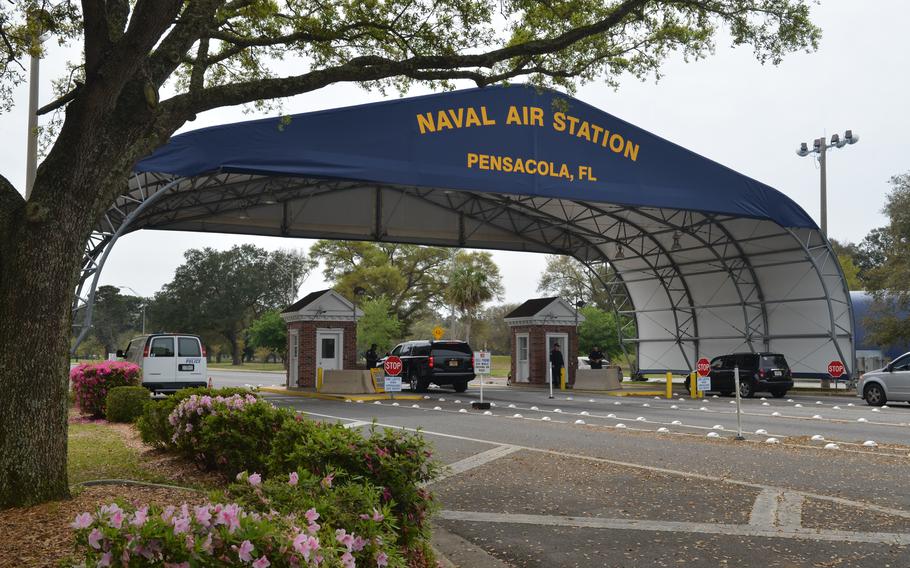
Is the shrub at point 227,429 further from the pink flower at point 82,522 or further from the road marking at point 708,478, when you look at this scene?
the pink flower at point 82,522

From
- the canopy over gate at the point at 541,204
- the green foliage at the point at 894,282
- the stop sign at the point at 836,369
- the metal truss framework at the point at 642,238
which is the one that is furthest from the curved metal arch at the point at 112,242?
the green foliage at the point at 894,282

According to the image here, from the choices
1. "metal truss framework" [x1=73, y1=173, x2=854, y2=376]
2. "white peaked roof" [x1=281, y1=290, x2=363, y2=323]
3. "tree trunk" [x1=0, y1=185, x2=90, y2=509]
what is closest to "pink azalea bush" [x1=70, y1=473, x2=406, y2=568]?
"tree trunk" [x1=0, y1=185, x2=90, y2=509]

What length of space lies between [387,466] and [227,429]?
3.44 meters

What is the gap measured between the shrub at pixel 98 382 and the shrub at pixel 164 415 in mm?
7317

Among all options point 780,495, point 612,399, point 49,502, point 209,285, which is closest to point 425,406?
point 612,399

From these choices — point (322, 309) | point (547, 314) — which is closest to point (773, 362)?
point (547, 314)

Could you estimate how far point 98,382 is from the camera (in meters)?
17.1

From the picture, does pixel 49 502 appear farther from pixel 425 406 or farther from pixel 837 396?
pixel 837 396

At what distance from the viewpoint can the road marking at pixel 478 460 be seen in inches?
388

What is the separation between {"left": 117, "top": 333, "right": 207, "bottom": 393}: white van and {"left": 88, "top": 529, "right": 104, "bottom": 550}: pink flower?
22.2 m

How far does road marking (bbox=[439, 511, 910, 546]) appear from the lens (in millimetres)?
6400

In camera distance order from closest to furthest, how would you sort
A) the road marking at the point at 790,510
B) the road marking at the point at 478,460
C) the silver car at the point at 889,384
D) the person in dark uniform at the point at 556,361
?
the road marking at the point at 790,510 → the road marking at the point at 478,460 → the silver car at the point at 889,384 → the person in dark uniform at the point at 556,361

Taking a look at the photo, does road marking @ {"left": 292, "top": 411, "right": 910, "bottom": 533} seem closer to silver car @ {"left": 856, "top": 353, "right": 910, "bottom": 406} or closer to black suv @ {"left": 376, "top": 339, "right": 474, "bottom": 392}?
silver car @ {"left": 856, "top": 353, "right": 910, "bottom": 406}

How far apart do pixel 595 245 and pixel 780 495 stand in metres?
28.6
